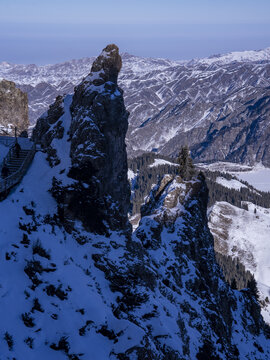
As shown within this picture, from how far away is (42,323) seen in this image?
664 inches

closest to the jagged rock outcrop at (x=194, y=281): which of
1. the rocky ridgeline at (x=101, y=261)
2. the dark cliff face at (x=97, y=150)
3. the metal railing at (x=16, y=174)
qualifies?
the rocky ridgeline at (x=101, y=261)

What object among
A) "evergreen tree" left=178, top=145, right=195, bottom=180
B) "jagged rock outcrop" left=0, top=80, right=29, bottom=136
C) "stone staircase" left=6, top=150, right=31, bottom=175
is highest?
"jagged rock outcrop" left=0, top=80, right=29, bottom=136

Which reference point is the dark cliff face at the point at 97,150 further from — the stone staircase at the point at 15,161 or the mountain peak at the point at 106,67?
the stone staircase at the point at 15,161

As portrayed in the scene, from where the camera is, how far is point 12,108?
63.6m

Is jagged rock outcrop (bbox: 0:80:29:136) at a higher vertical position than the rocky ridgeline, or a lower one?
higher

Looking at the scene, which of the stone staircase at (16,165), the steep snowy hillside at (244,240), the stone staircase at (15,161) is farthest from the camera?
the steep snowy hillside at (244,240)

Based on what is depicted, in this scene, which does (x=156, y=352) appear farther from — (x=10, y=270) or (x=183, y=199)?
(x=183, y=199)

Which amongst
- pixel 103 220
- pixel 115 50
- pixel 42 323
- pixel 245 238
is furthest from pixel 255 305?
pixel 245 238

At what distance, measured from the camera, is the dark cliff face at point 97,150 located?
1259 inches

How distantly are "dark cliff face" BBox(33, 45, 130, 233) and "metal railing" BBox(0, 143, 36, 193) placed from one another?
2.26m

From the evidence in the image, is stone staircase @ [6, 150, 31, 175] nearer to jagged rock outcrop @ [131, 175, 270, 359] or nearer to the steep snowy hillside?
jagged rock outcrop @ [131, 175, 270, 359]

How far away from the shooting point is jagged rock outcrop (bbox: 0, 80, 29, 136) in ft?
198

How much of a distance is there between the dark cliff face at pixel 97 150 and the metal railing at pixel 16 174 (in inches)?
88.9

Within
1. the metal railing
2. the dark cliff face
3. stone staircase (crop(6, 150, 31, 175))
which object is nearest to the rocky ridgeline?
the dark cliff face
